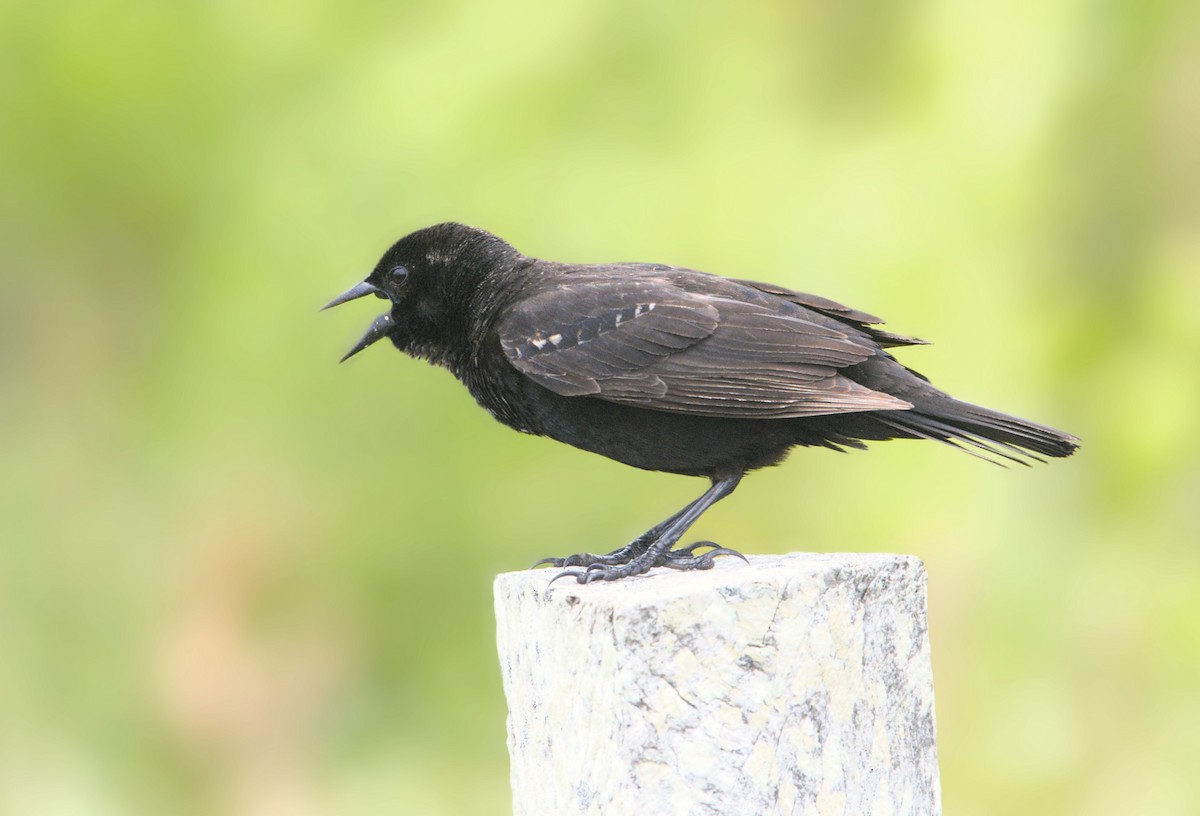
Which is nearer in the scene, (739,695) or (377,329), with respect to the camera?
(739,695)

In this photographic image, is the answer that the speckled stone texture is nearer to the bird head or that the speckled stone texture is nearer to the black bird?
the black bird

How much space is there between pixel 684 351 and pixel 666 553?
619 millimetres

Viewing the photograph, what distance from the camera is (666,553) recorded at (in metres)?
3.60

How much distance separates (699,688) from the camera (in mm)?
2730

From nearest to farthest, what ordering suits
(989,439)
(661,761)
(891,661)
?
1. (661,761)
2. (891,661)
3. (989,439)

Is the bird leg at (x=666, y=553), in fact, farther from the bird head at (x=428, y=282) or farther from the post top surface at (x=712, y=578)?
the bird head at (x=428, y=282)

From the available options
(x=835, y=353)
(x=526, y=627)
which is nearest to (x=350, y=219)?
(x=835, y=353)

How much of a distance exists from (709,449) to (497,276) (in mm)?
1039

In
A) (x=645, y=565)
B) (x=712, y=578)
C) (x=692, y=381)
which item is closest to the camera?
(x=712, y=578)

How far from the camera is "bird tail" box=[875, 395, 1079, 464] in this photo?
360 cm

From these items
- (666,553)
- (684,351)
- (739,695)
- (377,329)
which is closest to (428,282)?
(377,329)

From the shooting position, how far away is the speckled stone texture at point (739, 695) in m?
2.72

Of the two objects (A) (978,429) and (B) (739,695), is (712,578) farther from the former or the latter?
(A) (978,429)

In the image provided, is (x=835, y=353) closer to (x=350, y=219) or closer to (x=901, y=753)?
(x=901, y=753)
